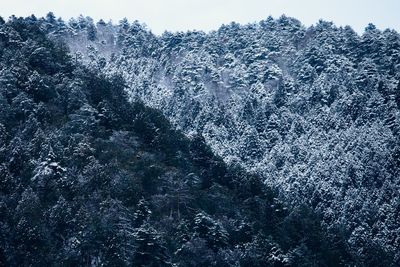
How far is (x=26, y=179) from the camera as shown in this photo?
58.1 m

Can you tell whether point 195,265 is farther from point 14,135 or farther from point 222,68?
point 222,68

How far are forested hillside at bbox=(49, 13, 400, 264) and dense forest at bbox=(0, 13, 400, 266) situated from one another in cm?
39

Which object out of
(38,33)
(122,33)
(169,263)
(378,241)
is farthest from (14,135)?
(122,33)

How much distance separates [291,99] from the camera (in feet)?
393

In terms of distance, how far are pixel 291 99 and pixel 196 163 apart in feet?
158

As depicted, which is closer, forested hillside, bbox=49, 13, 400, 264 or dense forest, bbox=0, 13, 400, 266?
dense forest, bbox=0, 13, 400, 266

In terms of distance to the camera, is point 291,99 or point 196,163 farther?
point 291,99

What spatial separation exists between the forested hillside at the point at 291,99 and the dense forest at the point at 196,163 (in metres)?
0.39

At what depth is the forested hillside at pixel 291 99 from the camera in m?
83.4

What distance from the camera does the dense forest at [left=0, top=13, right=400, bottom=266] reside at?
183ft

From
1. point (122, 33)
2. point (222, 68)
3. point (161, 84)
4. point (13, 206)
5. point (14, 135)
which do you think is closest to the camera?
point (13, 206)

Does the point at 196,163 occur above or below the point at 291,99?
below

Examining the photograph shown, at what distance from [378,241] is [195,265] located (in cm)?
3104

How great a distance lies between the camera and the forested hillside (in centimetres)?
8338
